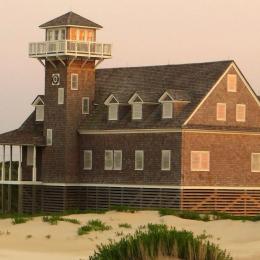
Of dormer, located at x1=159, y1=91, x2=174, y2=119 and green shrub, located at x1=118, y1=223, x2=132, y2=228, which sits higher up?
dormer, located at x1=159, y1=91, x2=174, y2=119

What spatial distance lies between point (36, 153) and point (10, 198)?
3333 mm

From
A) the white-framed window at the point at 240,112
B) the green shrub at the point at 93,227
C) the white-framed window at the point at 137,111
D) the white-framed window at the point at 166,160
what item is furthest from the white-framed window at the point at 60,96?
the green shrub at the point at 93,227

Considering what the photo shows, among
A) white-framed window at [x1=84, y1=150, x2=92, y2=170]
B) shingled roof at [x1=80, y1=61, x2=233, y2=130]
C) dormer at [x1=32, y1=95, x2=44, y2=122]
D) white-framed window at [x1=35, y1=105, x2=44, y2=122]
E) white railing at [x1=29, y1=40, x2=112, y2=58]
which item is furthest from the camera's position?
white-framed window at [x1=35, y1=105, x2=44, y2=122]

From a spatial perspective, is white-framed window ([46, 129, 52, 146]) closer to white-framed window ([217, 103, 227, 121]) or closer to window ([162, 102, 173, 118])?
window ([162, 102, 173, 118])

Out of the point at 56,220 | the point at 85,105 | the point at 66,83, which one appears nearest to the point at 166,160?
the point at 85,105

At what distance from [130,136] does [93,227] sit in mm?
23320

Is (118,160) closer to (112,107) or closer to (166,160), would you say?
(112,107)

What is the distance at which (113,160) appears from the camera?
2926 inches

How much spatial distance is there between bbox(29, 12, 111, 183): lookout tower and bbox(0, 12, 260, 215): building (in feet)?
0.20

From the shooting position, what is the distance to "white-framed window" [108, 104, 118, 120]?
75.2m

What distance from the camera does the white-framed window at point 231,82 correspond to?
72.7 meters

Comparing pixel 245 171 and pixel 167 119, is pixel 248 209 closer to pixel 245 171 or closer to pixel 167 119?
pixel 245 171

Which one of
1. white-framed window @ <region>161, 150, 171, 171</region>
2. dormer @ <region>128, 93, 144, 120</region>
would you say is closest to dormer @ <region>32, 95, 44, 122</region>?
dormer @ <region>128, 93, 144, 120</region>

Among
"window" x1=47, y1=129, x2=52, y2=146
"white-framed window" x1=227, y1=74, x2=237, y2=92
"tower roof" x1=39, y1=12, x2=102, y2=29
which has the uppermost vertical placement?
"tower roof" x1=39, y1=12, x2=102, y2=29
